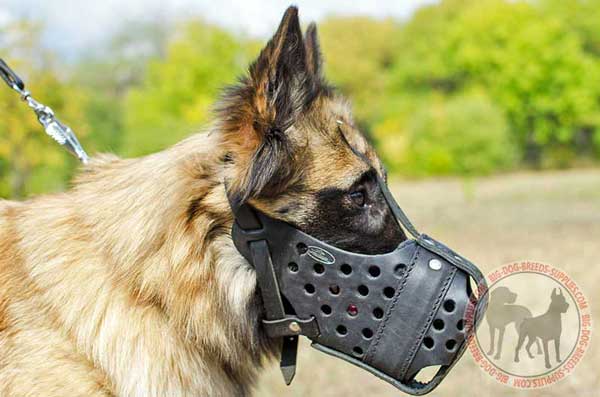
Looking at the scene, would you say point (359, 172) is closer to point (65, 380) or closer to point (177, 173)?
point (177, 173)

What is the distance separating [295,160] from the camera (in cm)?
329

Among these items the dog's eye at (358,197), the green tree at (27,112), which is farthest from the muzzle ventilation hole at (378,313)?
the green tree at (27,112)

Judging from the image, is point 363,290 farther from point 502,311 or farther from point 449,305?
point 502,311

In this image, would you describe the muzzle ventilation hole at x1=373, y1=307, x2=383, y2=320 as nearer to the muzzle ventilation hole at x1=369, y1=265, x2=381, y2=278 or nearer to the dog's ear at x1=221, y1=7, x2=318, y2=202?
the muzzle ventilation hole at x1=369, y1=265, x2=381, y2=278

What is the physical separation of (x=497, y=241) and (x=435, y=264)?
13.7 metres

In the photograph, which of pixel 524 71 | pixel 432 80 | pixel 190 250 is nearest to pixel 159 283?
pixel 190 250

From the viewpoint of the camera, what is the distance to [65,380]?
10.1ft

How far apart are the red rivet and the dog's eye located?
497 millimetres

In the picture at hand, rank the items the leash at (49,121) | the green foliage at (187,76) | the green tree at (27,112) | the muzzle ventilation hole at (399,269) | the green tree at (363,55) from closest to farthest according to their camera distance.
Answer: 1. the muzzle ventilation hole at (399,269)
2. the leash at (49,121)
3. the green tree at (27,112)
4. the green foliage at (187,76)
5. the green tree at (363,55)

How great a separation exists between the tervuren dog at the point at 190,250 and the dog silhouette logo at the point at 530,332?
119cm

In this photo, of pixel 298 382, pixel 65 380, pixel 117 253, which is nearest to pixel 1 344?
pixel 65 380

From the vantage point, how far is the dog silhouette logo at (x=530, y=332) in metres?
4.66

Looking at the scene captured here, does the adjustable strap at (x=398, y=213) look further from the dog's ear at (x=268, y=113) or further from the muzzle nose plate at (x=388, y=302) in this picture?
the dog's ear at (x=268, y=113)

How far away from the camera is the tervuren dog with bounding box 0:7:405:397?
3.18 m
